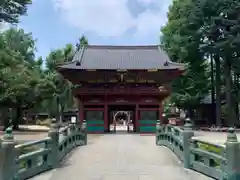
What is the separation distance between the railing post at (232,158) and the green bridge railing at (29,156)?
16.1ft

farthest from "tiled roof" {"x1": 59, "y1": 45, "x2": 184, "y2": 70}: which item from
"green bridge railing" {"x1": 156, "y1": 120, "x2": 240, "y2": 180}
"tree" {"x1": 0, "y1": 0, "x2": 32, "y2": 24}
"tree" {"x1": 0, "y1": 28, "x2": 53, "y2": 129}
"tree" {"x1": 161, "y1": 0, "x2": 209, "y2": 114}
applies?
"green bridge railing" {"x1": 156, "y1": 120, "x2": 240, "y2": 180}

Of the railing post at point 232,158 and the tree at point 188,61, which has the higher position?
the tree at point 188,61

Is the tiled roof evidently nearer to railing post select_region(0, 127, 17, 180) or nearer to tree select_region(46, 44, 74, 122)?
tree select_region(46, 44, 74, 122)

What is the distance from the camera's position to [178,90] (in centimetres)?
3897

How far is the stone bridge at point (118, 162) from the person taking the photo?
312 inches

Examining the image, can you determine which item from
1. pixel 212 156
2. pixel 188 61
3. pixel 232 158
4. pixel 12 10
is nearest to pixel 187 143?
pixel 212 156

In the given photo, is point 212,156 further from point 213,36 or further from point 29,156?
point 213,36

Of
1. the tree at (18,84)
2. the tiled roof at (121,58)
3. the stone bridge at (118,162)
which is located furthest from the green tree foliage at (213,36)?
the stone bridge at (118,162)

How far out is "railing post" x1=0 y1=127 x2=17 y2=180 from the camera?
24.9 ft

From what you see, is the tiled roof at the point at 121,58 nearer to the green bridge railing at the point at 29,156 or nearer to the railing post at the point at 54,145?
the green bridge railing at the point at 29,156

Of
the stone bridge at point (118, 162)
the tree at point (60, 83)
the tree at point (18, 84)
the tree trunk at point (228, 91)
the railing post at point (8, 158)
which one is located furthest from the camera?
the tree at point (60, 83)

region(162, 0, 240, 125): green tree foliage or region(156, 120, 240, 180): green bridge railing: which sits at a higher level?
region(162, 0, 240, 125): green tree foliage

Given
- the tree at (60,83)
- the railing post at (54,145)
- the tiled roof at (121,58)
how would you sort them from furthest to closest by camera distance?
the tree at (60,83) → the tiled roof at (121,58) → the railing post at (54,145)

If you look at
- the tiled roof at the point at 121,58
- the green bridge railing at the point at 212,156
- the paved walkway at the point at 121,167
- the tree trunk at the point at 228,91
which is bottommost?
the paved walkway at the point at 121,167
